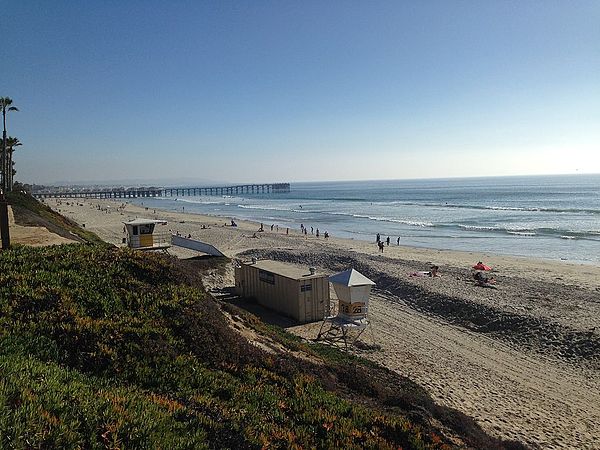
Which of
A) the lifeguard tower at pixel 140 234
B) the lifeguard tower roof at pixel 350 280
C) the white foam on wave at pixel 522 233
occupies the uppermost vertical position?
the lifeguard tower at pixel 140 234

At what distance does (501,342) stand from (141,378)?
38.7 ft

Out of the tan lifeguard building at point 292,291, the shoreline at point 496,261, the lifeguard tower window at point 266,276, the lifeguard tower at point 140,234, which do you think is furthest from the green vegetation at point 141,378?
the shoreline at point 496,261

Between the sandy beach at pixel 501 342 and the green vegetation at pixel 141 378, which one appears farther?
the sandy beach at pixel 501 342

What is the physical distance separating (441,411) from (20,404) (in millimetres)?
6320

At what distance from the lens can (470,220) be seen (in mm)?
59000

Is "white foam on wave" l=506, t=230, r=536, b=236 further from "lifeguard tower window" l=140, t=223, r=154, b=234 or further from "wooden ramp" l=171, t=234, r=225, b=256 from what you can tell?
"lifeguard tower window" l=140, t=223, r=154, b=234

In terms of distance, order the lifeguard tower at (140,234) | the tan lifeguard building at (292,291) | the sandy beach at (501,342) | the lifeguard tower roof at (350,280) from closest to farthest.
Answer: the sandy beach at (501,342) → the lifeguard tower roof at (350,280) → the tan lifeguard building at (292,291) → the lifeguard tower at (140,234)

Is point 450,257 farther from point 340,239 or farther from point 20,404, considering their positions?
point 20,404

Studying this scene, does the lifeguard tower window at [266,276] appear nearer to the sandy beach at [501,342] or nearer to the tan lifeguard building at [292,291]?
the tan lifeguard building at [292,291]

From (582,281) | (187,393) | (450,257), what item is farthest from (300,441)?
(450,257)

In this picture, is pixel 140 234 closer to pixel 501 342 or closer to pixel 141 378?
pixel 501 342

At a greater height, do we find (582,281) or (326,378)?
(326,378)

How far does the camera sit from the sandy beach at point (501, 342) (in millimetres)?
9367

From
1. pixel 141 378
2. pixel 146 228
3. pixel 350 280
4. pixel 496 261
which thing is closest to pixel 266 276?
pixel 350 280
